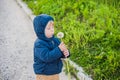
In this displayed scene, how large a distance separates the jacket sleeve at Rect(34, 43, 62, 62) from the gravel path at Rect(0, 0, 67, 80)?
7.66 feet

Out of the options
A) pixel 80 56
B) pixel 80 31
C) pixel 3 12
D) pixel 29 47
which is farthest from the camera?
pixel 3 12

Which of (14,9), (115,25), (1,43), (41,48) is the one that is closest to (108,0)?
(115,25)

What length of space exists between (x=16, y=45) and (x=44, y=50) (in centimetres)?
451

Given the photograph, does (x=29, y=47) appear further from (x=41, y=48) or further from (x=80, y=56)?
(x=41, y=48)

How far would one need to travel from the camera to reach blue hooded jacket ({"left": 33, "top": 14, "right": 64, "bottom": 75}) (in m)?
4.18

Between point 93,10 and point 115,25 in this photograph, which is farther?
point 93,10

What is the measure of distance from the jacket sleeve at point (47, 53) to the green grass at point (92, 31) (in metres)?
1.98

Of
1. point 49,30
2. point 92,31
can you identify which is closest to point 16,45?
point 92,31

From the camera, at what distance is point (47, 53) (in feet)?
13.7

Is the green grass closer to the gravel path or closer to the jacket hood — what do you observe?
the gravel path

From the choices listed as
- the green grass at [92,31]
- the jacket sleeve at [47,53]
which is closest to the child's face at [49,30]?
the jacket sleeve at [47,53]

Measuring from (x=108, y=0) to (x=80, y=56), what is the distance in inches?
120

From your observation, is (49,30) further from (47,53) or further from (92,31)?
(92,31)

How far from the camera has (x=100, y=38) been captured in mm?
7242
